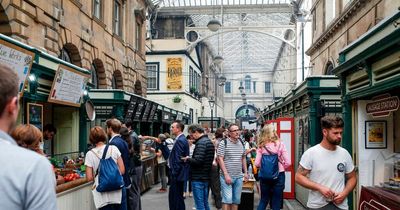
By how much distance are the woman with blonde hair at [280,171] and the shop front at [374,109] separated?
1384mm

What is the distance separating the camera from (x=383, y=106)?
18.5 ft

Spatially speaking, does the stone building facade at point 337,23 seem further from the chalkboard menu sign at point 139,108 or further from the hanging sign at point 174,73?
the hanging sign at point 174,73

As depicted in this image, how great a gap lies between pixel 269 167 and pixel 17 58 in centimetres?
448

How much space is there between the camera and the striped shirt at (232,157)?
795 centimetres

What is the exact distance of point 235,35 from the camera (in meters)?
55.4

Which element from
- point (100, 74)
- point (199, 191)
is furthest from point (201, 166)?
point (100, 74)

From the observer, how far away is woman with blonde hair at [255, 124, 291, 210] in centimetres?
777

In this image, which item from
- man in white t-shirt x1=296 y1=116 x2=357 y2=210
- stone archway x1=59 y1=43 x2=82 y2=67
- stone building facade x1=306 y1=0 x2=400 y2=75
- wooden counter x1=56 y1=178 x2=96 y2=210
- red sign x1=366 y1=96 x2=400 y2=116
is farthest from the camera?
stone building facade x1=306 y1=0 x2=400 y2=75

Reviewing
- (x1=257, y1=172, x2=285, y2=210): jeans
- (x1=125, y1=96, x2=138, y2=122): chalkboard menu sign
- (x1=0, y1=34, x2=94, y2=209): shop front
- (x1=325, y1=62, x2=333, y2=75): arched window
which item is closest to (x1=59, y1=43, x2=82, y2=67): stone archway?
(x1=125, y1=96, x2=138, y2=122): chalkboard menu sign

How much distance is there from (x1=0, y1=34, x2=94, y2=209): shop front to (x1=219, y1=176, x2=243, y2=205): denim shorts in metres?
2.26

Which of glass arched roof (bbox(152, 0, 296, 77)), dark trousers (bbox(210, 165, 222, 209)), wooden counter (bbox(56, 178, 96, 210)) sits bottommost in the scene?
dark trousers (bbox(210, 165, 222, 209))

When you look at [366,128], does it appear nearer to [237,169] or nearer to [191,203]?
[237,169]

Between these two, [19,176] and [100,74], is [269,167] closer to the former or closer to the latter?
[19,176]

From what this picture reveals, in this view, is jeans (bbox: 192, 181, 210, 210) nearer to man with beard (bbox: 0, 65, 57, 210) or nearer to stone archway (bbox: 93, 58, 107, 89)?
man with beard (bbox: 0, 65, 57, 210)
